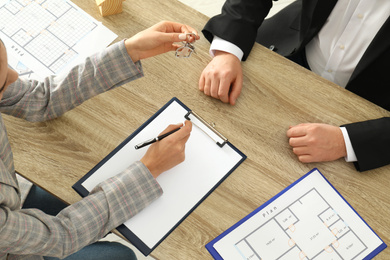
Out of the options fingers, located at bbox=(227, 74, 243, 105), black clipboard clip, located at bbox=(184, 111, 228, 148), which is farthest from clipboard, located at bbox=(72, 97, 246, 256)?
fingers, located at bbox=(227, 74, 243, 105)

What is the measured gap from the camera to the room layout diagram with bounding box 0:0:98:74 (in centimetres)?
105

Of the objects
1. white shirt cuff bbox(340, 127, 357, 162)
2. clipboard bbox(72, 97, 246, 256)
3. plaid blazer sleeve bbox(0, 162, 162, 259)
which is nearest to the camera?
plaid blazer sleeve bbox(0, 162, 162, 259)

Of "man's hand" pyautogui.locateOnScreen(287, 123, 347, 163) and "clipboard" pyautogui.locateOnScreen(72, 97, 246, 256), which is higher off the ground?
"man's hand" pyautogui.locateOnScreen(287, 123, 347, 163)

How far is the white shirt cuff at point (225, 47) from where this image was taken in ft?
3.53

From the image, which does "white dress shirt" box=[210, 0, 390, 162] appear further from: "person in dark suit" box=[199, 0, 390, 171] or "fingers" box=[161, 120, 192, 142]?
"fingers" box=[161, 120, 192, 142]

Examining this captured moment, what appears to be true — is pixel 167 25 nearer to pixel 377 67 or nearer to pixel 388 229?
pixel 377 67

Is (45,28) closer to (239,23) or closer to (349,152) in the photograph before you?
(239,23)

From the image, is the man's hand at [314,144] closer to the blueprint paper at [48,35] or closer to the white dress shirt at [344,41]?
the white dress shirt at [344,41]

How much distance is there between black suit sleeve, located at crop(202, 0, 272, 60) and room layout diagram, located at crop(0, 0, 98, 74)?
35 centimetres

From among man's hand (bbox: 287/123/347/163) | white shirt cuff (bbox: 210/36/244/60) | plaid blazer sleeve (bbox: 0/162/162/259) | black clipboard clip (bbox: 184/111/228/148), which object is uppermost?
white shirt cuff (bbox: 210/36/244/60)

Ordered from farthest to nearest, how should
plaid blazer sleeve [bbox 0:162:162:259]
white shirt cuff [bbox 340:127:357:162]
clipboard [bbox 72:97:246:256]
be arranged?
1. white shirt cuff [bbox 340:127:357:162]
2. clipboard [bbox 72:97:246:256]
3. plaid blazer sleeve [bbox 0:162:162:259]

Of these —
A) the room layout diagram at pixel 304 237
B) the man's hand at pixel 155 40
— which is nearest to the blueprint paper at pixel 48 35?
the man's hand at pixel 155 40

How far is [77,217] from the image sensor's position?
843 mm

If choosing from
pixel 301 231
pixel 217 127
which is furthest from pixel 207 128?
pixel 301 231
